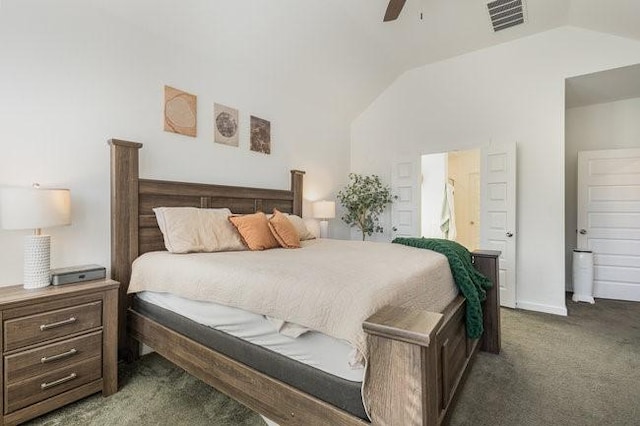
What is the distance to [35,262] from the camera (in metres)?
1.87

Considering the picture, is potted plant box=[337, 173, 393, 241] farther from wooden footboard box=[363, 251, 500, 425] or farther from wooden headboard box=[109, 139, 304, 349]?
wooden footboard box=[363, 251, 500, 425]

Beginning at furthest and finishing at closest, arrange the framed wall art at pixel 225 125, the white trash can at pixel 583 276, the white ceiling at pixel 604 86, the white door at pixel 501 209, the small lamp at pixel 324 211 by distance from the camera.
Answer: the small lamp at pixel 324 211
the white trash can at pixel 583 276
the white door at pixel 501 209
the white ceiling at pixel 604 86
the framed wall art at pixel 225 125

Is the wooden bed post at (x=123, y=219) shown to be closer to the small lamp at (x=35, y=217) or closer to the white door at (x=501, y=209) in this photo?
the small lamp at (x=35, y=217)

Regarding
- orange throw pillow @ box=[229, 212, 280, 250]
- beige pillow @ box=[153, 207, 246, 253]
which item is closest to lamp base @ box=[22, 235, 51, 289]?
beige pillow @ box=[153, 207, 246, 253]

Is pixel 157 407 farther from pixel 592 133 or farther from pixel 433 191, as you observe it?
pixel 592 133

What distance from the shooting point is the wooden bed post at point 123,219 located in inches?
93.5

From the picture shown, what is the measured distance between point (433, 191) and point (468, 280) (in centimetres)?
404

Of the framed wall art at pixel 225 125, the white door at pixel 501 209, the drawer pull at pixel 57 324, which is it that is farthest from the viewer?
the white door at pixel 501 209

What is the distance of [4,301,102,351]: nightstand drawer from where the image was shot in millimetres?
1645

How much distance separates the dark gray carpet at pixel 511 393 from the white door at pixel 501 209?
1023 millimetres

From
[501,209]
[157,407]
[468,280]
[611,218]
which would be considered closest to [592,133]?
[611,218]

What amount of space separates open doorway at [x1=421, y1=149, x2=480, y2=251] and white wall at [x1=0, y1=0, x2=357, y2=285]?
11.5ft

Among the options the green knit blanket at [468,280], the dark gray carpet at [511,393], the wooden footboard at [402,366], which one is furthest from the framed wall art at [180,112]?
the wooden footboard at [402,366]

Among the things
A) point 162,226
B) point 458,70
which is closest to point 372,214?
point 458,70
